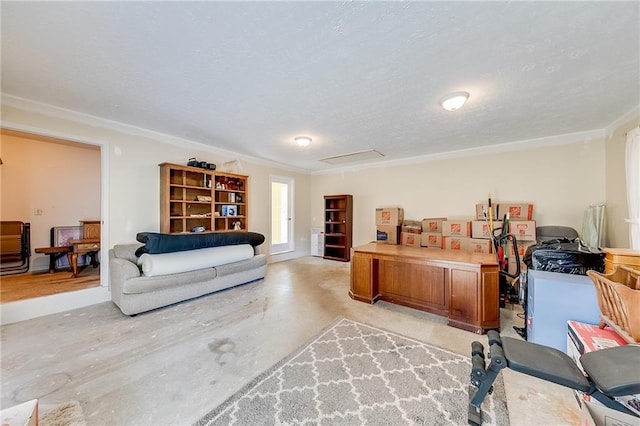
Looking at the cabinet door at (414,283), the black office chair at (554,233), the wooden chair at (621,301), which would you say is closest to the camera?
the wooden chair at (621,301)

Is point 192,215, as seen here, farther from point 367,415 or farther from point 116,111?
point 367,415

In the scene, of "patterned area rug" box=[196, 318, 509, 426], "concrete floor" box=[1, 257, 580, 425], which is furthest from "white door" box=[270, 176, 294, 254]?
"patterned area rug" box=[196, 318, 509, 426]

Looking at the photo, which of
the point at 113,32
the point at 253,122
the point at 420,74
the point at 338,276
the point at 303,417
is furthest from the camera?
the point at 338,276

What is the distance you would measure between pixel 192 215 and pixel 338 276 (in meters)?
2.93

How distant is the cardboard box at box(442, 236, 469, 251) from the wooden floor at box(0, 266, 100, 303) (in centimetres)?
557

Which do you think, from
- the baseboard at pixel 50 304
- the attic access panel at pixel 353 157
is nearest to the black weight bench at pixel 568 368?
the attic access panel at pixel 353 157

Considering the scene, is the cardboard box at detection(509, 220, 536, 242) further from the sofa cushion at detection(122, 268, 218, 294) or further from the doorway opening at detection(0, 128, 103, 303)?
the doorway opening at detection(0, 128, 103, 303)

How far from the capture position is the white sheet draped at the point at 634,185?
261cm

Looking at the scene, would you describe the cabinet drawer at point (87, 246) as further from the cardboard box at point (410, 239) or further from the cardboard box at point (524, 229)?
the cardboard box at point (524, 229)

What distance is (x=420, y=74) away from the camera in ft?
7.03

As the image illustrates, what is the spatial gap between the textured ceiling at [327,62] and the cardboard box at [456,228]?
168 centimetres

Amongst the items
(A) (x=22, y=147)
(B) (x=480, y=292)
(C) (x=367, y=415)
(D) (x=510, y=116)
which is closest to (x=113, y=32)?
(C) (x=367, y=415)

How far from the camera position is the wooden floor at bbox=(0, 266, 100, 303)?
9.82 feet

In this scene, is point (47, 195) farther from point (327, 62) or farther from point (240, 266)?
point (327, 62)
